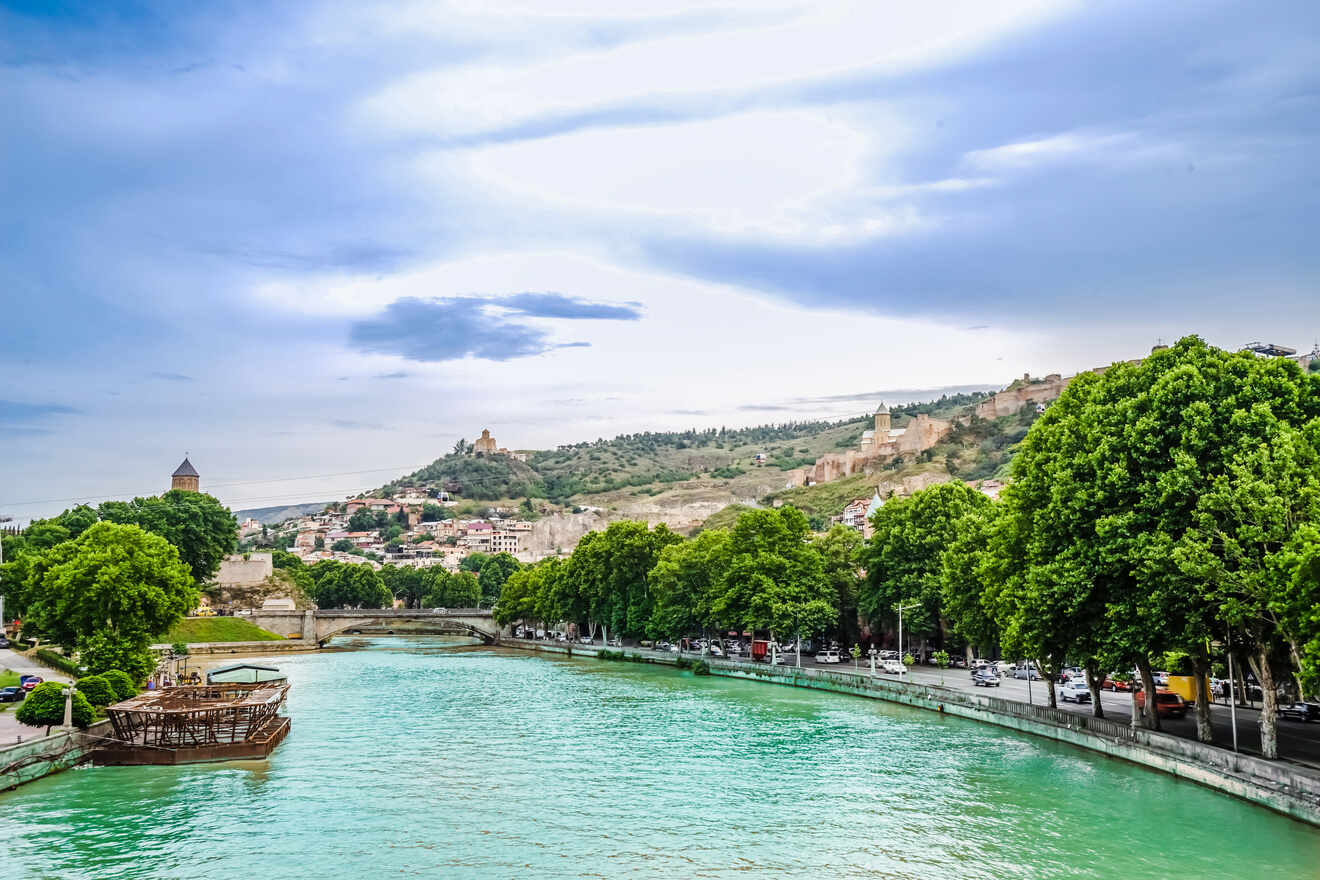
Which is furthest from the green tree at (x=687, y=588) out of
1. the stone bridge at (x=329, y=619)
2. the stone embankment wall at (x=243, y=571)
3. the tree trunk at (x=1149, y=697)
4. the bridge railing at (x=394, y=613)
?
the stone embankment wall at (x=243, y=571)

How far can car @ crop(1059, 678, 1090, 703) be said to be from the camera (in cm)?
4814

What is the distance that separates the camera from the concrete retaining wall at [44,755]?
30203 mm

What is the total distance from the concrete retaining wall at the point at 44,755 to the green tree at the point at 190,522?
70.5 m

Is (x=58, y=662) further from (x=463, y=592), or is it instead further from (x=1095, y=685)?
(x=463, y=592)

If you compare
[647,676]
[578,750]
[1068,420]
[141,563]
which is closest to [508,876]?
[578,750]

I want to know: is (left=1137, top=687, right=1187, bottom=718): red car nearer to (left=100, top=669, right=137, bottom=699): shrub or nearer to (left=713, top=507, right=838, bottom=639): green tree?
(left=713, top=507, right=838, bottom=639): green tree

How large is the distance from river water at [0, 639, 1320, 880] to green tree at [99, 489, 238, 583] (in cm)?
6419

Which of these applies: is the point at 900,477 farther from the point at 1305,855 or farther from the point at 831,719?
the point at 1305,855

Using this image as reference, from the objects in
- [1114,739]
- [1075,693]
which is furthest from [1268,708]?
[1075,693]

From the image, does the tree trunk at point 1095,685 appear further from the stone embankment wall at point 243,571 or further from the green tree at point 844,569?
the stone embankment wall at point 243,571

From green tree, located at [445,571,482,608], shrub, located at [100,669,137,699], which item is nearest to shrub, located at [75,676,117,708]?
shrub, located at [100,669,137,699]

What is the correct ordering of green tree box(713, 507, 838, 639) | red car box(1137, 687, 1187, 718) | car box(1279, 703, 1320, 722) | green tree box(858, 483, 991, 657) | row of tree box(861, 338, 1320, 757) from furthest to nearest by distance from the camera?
1. green tree box(713, 507, 838, 639)
2. green tree box(858, 483, 991, 657)
3. red car box(1137, 687, 1187, 718)
4. car box(1279, 703, 1320, 722)
5. row of tree box(861, 338, 1320, 757)

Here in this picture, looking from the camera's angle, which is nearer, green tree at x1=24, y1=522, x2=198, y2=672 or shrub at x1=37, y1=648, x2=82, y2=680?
green tree at x1=24, y1=522, x2=198, y2=672

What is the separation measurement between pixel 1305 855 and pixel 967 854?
24.3 ft
